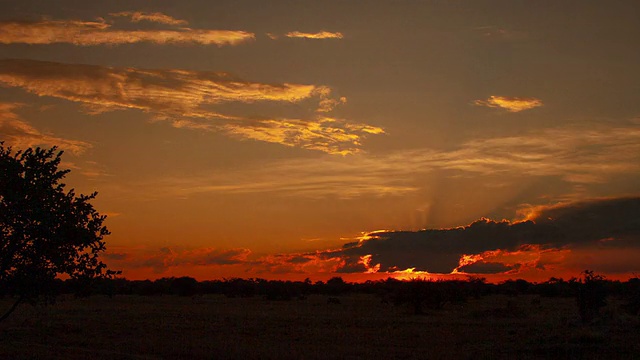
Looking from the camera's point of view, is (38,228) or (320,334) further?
(320,334)

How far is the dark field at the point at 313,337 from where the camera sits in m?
26.2

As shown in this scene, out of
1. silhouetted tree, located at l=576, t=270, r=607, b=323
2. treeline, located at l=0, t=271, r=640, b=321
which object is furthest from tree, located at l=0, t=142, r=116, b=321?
silhouetted tree, located at l=576, t=270, r=607, b=323

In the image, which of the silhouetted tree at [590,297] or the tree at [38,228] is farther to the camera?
the silhouetted tree at [590,297]

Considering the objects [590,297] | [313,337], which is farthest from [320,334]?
[590,297]

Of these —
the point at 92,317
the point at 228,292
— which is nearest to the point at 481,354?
the point at 92,317

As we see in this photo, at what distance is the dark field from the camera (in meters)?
26.2

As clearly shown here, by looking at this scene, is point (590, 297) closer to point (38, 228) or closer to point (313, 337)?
point (313, 337)

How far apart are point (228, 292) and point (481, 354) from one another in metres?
67.2

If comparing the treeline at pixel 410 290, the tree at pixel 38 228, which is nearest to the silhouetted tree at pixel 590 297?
the treeline at pixel 410 290

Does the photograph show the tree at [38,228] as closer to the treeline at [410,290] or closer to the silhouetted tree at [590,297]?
the treeline at [410,290]

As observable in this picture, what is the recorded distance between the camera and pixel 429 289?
5759 cm

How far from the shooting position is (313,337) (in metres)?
33.1

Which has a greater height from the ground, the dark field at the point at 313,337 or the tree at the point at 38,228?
the tree at the point at 38,228

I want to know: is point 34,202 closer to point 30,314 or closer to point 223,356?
point 223,356
